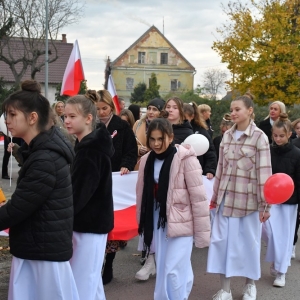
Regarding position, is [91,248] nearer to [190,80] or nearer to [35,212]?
[35,212]

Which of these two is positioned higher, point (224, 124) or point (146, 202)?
point (224, 124)

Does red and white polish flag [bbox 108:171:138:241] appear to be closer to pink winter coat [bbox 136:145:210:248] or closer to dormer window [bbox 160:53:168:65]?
pink winter coat [bbox 136:145:210:248]

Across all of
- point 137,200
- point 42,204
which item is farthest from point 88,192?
point 137,200

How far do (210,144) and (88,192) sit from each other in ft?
12.6

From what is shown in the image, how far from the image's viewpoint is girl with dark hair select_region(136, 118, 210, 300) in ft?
16.6

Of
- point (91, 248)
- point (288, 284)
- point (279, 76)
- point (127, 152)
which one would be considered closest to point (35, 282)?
point (91, 248)

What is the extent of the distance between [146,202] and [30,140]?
1984mm

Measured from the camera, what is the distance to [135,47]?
2945 inches

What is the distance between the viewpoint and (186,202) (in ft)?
16.7

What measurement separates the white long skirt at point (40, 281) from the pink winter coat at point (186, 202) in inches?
63.2

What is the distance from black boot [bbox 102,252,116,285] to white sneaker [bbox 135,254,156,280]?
34 centimetres

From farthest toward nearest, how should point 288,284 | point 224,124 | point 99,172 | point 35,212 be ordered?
point 224,124, point 288,284, point 99,172, point 35,212

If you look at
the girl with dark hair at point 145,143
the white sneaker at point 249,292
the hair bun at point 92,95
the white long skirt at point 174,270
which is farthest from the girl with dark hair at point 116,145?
the white sneaker at point 249,292

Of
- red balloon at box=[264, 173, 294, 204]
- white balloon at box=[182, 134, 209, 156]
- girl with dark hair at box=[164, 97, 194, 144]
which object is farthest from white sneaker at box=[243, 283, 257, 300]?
girl with dark hair at box=[164, 97, 194, 144]
